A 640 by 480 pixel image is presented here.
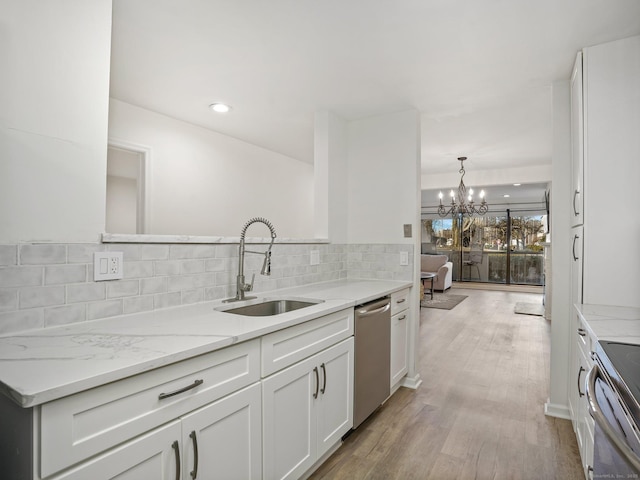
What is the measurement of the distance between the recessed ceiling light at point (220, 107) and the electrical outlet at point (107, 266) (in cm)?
195

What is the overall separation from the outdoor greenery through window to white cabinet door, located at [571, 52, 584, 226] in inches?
297

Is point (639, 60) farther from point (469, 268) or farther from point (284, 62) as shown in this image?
point (469, 268)

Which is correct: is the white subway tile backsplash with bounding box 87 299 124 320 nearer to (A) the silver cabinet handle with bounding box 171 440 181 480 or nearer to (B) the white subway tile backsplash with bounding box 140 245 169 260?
(B) the white subway tile backsplash with bounding box 140 245 169 260

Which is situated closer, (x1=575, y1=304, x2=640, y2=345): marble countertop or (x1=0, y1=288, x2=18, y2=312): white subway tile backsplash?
(x1=0, y1=288, x2=18, y2=312): white subway tile backsplash

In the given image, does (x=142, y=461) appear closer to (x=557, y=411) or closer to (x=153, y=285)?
(x=153, y=285)

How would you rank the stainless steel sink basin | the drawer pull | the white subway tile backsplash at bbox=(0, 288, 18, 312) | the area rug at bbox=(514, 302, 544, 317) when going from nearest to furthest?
the drawer pull
the white subway tile backsplash at bbox=(0, 288, 18, 312)
the stainless steel sink basin
the area rug at bbox=(514, 302, 544, 317)

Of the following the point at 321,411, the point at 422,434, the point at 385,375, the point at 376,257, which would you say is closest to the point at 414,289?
the point at 376,257

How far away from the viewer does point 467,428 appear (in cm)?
227

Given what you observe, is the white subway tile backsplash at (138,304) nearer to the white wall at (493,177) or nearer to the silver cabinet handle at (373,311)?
the silver cabinet handle at (373,311)

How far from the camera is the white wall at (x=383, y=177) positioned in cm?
298

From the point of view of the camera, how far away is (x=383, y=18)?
1780 mm

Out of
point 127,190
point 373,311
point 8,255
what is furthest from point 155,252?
point 127,190

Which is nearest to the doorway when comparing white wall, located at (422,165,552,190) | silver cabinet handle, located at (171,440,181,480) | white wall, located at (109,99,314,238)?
white wall, located at (109,99,314,238)

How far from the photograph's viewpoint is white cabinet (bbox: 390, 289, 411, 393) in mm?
2602
